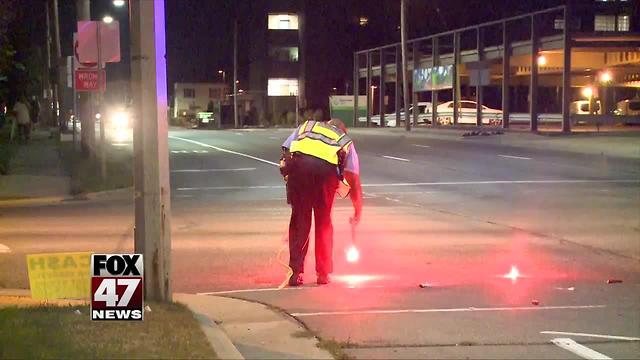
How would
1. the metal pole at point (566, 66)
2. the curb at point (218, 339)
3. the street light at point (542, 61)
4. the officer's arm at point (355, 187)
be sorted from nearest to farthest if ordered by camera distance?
the curb at point (218, 339), the officer's arm at point (355, 187), the metal pole at point (566, 66), the street light at point (542, 61)

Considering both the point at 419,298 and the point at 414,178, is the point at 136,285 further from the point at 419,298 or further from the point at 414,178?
the point at 414,178

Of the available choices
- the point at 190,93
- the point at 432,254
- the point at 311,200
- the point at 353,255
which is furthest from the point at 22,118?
the point at 190,93

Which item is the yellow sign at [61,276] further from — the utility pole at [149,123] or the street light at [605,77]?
the street light at [605,77]

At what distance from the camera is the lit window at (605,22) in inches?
2657

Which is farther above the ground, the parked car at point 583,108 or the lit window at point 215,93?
the lit window at point 215,93

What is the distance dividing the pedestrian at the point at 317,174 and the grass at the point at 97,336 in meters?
2.05

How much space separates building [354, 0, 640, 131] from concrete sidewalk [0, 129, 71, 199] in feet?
71.5

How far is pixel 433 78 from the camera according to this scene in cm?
5359

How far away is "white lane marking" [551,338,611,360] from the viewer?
19.8 ft

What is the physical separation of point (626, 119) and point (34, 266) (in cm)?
4158

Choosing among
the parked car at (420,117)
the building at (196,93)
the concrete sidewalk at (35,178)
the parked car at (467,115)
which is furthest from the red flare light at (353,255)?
the building at (196,93)

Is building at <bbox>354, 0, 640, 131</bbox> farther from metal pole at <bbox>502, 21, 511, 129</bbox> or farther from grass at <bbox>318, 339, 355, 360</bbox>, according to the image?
grass at <bbox>318, 339, 355, 360</bbox>

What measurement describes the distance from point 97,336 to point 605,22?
68890mm

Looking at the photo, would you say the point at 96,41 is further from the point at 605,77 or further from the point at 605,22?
the point at 605,22
